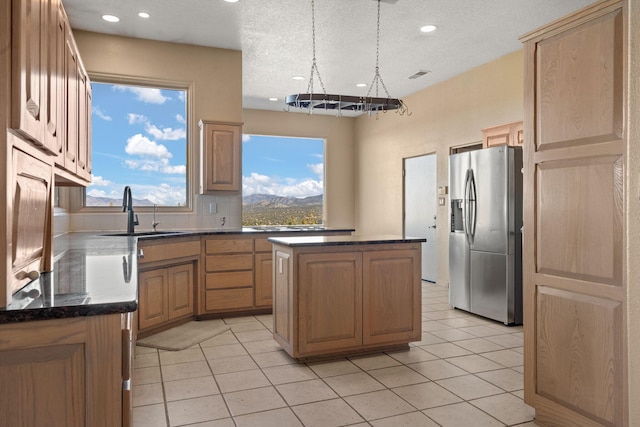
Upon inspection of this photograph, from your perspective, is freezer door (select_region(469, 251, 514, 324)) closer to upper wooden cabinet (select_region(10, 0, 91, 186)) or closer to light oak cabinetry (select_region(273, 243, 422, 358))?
light oak cabinetry (select_region(273, 243, 422, 358))

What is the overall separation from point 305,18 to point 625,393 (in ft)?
13.0

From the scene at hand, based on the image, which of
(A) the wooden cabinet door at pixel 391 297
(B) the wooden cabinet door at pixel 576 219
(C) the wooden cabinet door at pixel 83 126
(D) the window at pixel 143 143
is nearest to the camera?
(B) the wooden cabinet door at pixel 576 219

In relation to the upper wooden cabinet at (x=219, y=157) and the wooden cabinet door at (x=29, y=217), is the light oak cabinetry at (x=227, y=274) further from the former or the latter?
the wooden cabinet door at (x=29, y=217)

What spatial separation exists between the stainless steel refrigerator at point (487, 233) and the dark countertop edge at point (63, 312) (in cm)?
406

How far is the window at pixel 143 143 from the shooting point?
527 centimetres

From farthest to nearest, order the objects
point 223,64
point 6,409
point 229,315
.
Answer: point 223,64 → point 229,315 → point 6,409

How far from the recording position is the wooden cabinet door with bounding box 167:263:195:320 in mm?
4320

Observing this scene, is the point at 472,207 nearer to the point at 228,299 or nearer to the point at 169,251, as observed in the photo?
the point at 228,299

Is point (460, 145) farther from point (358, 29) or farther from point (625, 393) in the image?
point (625, 393)

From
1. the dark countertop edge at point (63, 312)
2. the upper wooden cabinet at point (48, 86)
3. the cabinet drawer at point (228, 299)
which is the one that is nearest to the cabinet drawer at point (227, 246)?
the cabinet drawer at point (228, 299)

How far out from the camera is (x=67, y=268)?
196 cm

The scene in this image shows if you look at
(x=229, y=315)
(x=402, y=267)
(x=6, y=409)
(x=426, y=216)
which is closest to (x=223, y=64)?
(x=229, y=315)

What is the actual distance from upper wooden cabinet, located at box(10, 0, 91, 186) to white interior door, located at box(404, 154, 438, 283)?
5155mm

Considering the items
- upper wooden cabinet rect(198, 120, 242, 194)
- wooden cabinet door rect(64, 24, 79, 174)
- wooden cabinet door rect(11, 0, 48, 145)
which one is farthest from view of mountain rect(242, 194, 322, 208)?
wooden cabinet door rect(11, 0, 48, 145)
